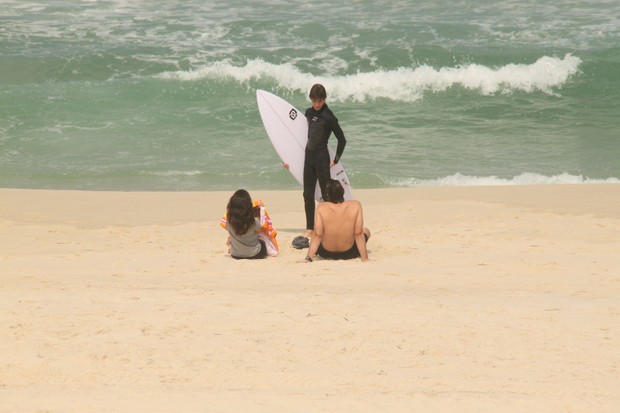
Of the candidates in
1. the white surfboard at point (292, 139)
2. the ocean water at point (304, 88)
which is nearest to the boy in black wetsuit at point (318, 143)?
the white surfboard at point (292, 139)

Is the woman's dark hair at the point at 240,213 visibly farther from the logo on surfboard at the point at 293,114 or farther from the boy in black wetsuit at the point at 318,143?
the logo on surfboard at the point at 293,114

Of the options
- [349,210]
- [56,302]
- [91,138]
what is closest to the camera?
[56,302]

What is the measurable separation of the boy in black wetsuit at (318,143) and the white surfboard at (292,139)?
1.24ft

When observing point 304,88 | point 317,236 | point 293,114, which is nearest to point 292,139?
point 293,114

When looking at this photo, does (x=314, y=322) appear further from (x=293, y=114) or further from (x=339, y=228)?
(x=293, y=114)

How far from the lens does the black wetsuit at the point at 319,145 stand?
828 centimetres

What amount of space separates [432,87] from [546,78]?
2069mm

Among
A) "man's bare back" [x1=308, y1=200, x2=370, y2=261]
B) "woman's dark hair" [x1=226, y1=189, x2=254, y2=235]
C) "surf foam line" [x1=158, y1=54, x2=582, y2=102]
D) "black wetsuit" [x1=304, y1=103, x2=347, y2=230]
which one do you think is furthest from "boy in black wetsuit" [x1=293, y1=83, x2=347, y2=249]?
"surf foam line" [x1=158, y1=54, x2=582, y2=102]

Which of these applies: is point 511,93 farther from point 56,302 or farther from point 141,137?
point 56,302

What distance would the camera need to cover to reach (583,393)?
4609 millimetres

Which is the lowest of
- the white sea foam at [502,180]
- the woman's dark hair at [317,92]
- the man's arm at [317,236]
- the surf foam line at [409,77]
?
the white sea foam at [502,180]

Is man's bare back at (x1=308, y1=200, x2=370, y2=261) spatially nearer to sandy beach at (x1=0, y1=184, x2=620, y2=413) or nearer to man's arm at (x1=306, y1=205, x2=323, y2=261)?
man's arm at (x1=306, y1=205, x2=323, y2=261)

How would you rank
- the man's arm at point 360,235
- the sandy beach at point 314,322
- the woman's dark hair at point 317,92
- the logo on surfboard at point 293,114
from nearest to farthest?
the sandy beach at point 314,322 < the man's arm at point 360,235 < the woman's dark hair at point 317,92 < the logo on surfboard at point 293,114

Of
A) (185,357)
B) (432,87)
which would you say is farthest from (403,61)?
(185,357)
